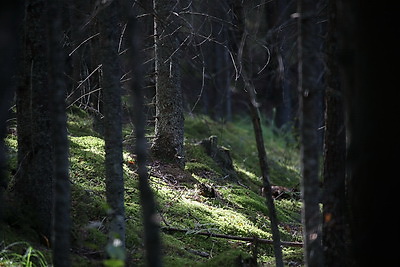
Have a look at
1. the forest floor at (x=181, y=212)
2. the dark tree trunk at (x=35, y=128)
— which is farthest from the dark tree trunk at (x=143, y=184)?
the dark tree trunk at (x=35, y=128)

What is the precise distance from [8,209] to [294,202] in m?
8.29

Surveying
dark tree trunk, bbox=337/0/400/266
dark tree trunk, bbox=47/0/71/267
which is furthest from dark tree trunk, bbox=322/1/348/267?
dark tree trunk, bbox=47/0/71/267

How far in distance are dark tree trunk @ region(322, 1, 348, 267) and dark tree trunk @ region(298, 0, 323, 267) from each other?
96cm

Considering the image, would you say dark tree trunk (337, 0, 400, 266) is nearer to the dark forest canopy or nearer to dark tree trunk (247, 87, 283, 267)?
the dark forest canopy

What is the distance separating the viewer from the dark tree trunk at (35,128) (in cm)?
557

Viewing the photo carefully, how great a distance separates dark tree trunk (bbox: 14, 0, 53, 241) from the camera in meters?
5.57

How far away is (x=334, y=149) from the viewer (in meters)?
5.66

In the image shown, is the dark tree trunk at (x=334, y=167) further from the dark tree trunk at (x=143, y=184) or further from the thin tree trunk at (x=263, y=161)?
the dark tree trunk at (x=143, y=184)

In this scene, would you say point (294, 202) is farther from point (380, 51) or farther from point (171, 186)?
point (380, 51)

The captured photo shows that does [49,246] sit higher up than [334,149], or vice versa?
[334,149]

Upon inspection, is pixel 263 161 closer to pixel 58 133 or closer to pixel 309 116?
pixel 309 116

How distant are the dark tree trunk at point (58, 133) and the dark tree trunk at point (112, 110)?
2.78 ft

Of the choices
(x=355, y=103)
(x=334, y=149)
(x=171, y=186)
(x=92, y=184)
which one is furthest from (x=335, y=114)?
(x=171, y=186)

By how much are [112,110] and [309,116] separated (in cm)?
200
